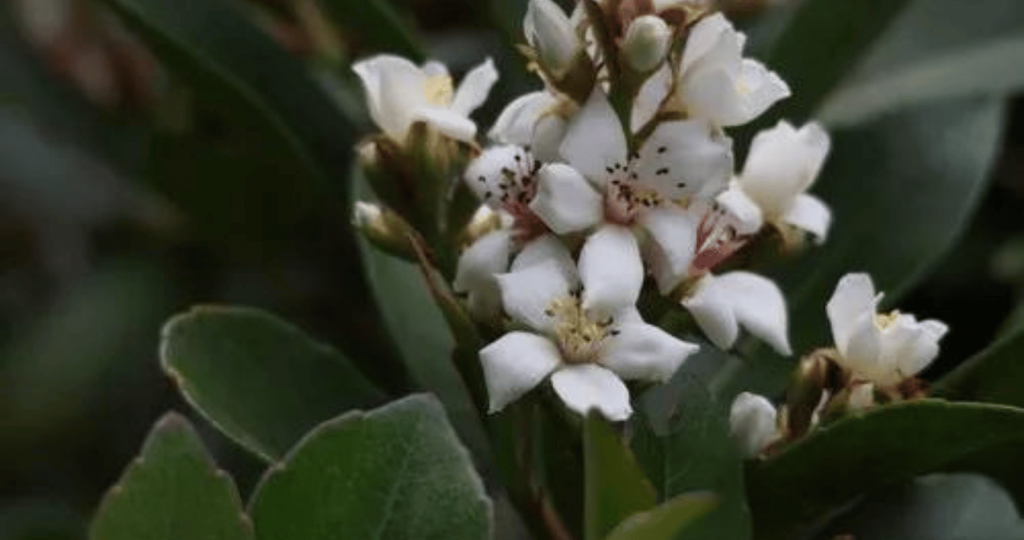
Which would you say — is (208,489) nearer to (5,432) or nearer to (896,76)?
(896,76)

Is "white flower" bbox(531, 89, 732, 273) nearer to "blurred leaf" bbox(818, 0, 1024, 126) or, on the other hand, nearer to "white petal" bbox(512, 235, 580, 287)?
"white petal" bbox(512, 235, 580, 287)

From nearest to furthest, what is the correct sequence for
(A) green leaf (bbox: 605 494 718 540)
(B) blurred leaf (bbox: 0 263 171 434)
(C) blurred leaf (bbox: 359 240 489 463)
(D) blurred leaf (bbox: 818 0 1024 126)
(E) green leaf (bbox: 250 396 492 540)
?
1. (A) green leaf (bbox: 605 494 718 540)
2. (E) green leaf (bbox: 250 396 492 540)
3. (C) blurred leaf (bbox: 359 240 489 463)
4. (D) blurred leaf (bbox: 818 0 1024 126)
5. (B) blurred leaf (bbox: 0 263 171 434)

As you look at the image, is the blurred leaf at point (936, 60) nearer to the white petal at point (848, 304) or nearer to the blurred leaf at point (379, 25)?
the blurred leaf at point (379, 25)

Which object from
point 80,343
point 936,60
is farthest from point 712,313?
point 80,343

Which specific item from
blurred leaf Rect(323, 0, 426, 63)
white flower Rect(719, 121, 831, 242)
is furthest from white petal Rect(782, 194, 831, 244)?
blurred leaf Rect(323, 0, 426, 63)

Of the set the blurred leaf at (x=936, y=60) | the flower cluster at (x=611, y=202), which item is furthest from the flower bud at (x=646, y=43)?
the blurred leaf at (x=936, y=60)
